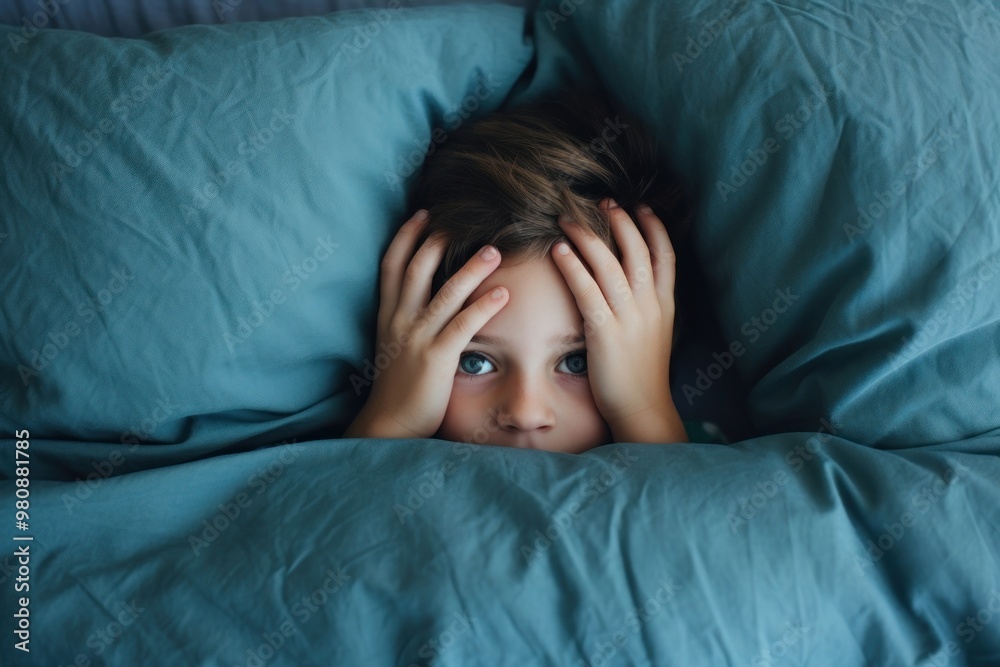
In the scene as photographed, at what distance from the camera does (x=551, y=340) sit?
99 centimetres

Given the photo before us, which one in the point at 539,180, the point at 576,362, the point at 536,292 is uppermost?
the point at 539,180

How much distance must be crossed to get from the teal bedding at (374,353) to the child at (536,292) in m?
0.05

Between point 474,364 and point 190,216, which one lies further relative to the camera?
point 474,364

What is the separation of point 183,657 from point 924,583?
67 cm

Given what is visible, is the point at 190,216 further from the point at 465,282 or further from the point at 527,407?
the point at 527,407

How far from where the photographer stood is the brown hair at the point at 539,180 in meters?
1.02

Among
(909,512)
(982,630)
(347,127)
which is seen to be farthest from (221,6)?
(982,630)

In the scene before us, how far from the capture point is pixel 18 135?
0.91 meters

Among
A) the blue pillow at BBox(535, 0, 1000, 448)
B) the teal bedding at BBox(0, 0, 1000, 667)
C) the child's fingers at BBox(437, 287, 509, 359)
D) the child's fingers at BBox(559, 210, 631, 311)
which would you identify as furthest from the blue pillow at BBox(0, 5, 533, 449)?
the blue pillow at BBox(535, 0, 1000, 448)

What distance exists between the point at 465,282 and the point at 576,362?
0.58 ft

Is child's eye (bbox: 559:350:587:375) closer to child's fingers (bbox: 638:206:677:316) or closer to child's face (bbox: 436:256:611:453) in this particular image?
child's face (bbox: 436:256:611:453)

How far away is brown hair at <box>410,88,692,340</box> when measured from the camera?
1018mm

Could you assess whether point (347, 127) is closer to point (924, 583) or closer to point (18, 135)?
point (18, 135)

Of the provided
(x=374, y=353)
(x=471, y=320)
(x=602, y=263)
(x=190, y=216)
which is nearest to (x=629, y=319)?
(x=602, y=263)
